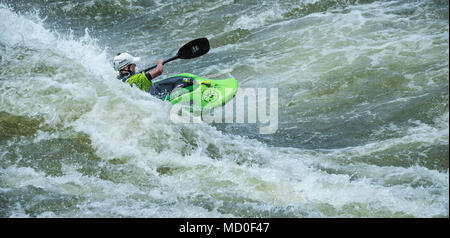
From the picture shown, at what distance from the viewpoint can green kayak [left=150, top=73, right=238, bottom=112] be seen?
646 centimetres

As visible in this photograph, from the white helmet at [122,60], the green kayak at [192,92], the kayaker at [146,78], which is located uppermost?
the white helmet at [122,60]

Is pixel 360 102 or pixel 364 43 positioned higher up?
pixel 364 43

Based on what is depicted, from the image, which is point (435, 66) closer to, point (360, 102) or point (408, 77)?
point (408, 77)

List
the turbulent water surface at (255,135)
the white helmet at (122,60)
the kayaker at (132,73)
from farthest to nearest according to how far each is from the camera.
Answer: the white helmet at (122,60), the kayaker at (132,73), the turbulent water surface at (255,135)

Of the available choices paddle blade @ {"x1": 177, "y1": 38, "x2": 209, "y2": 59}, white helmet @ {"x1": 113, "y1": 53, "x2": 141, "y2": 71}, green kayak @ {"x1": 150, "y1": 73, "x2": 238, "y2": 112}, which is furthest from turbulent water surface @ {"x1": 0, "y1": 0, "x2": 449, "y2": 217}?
paddle blade @ {"x1": 177, "y1": 38, "x2": 209, "y2": 59}

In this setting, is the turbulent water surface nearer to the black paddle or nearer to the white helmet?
the white helmet

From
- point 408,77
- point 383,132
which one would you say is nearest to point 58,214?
point 383,132

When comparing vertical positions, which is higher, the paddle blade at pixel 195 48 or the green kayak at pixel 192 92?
the paddle blade at pixel 195 48

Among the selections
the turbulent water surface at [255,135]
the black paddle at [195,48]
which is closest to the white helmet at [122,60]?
the turbulent water surface at [255,135]

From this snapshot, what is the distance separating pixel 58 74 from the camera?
5.87m

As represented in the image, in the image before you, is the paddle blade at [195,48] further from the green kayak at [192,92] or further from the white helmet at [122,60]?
the white helmet at [122,60]

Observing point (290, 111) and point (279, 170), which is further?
point (290, 111)
